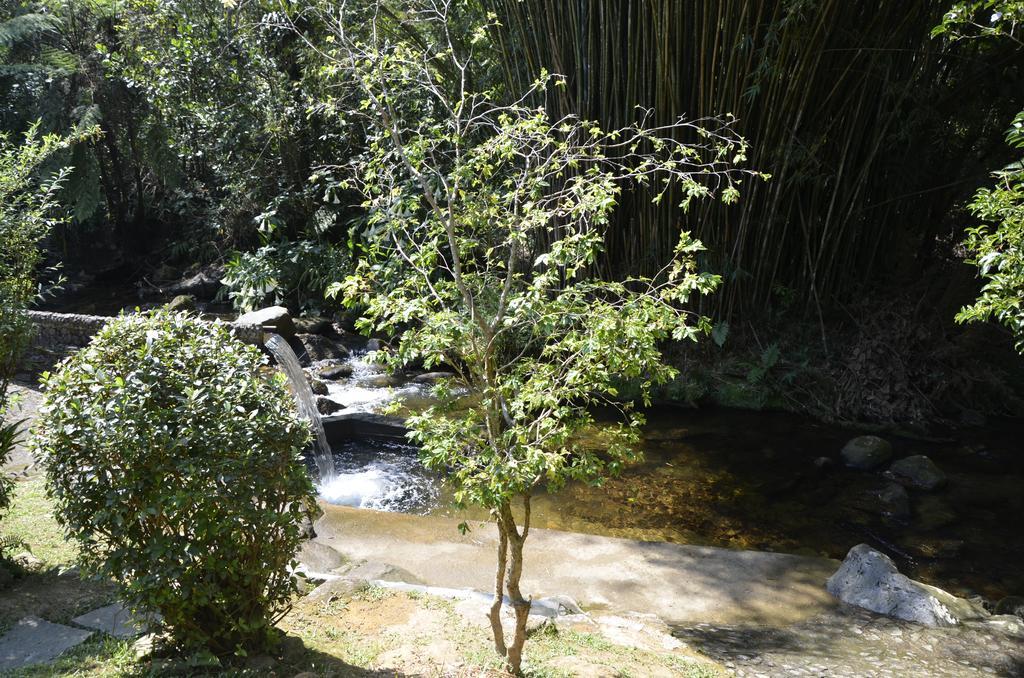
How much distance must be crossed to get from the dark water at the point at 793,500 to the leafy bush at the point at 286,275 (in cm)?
460

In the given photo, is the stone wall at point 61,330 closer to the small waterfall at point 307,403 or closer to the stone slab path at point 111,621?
the small waterfall at point 307,403

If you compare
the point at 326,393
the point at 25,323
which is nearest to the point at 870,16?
the point at 326,393

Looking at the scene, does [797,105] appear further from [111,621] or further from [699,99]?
[111,621]

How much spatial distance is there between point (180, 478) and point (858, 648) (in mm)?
3076

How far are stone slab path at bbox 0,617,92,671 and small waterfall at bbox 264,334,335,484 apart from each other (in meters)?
2.72

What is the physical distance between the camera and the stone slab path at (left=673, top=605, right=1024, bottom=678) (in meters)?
3.31

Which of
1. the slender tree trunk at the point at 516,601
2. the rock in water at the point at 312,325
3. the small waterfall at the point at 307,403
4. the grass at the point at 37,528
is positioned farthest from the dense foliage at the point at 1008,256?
the rock in water at the point at 312,325

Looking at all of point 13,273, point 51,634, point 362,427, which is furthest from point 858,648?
point 13,273

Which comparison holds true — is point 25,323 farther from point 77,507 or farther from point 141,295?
point 141,295

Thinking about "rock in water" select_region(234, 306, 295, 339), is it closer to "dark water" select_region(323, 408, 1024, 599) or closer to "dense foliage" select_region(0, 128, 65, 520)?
"dark water" select_region(323, 408, 1024, 599)

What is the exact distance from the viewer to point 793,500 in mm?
5754

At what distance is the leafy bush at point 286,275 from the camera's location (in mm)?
10570

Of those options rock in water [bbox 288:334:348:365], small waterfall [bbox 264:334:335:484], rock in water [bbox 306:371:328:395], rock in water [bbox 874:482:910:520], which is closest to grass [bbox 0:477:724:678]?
small waterfall [bbox 264:334:335:484]

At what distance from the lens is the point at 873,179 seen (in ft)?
25.6
